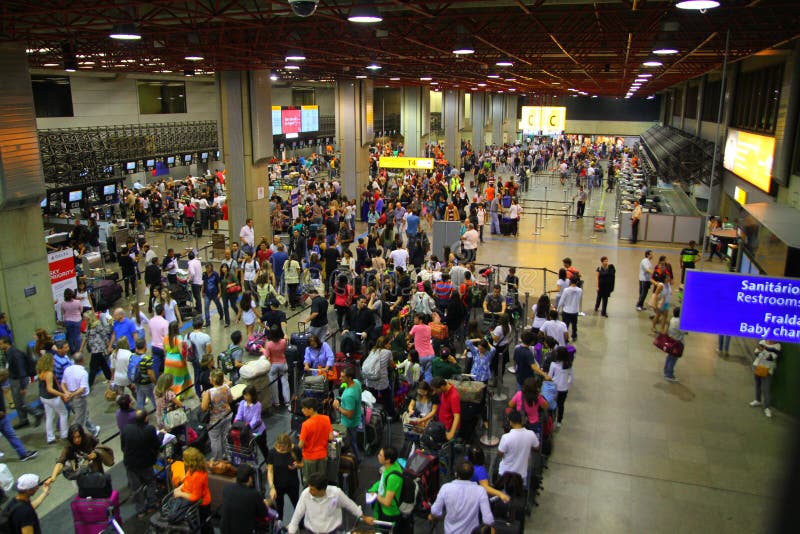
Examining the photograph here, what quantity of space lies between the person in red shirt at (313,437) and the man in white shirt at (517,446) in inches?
77.0

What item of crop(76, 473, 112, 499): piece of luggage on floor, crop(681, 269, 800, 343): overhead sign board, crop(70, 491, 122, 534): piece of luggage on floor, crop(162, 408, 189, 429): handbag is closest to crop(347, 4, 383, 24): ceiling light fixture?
crop(681, 269, 800, 343): overhead sign board

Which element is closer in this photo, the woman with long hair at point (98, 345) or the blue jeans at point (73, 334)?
the woman with long hair at point (98, 345)

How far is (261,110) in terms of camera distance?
2133 cm

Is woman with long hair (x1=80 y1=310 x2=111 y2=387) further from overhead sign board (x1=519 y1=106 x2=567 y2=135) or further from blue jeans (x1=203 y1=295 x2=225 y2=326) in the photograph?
overhead sign board (x1=519 y1=106 x2=567 y2=135)

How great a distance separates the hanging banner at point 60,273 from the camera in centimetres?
1407

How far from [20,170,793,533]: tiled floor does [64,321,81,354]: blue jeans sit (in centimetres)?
205

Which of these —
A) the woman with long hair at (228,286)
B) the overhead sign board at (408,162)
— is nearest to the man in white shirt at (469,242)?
the woman with long hair at (228,286)

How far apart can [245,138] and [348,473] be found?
52.0 feet

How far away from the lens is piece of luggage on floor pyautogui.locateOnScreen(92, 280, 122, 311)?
49.3ft

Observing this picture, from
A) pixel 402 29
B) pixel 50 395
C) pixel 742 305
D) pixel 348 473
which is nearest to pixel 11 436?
pixel 50 395

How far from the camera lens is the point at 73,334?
40.4 ft

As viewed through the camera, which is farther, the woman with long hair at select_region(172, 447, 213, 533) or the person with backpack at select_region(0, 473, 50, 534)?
the woman with long hair at select_region(172, 447, 213, 533)

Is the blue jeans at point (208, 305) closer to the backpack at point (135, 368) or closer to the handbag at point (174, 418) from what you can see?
the backpack at point (135, 368)

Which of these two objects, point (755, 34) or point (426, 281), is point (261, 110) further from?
point (755, 34)
